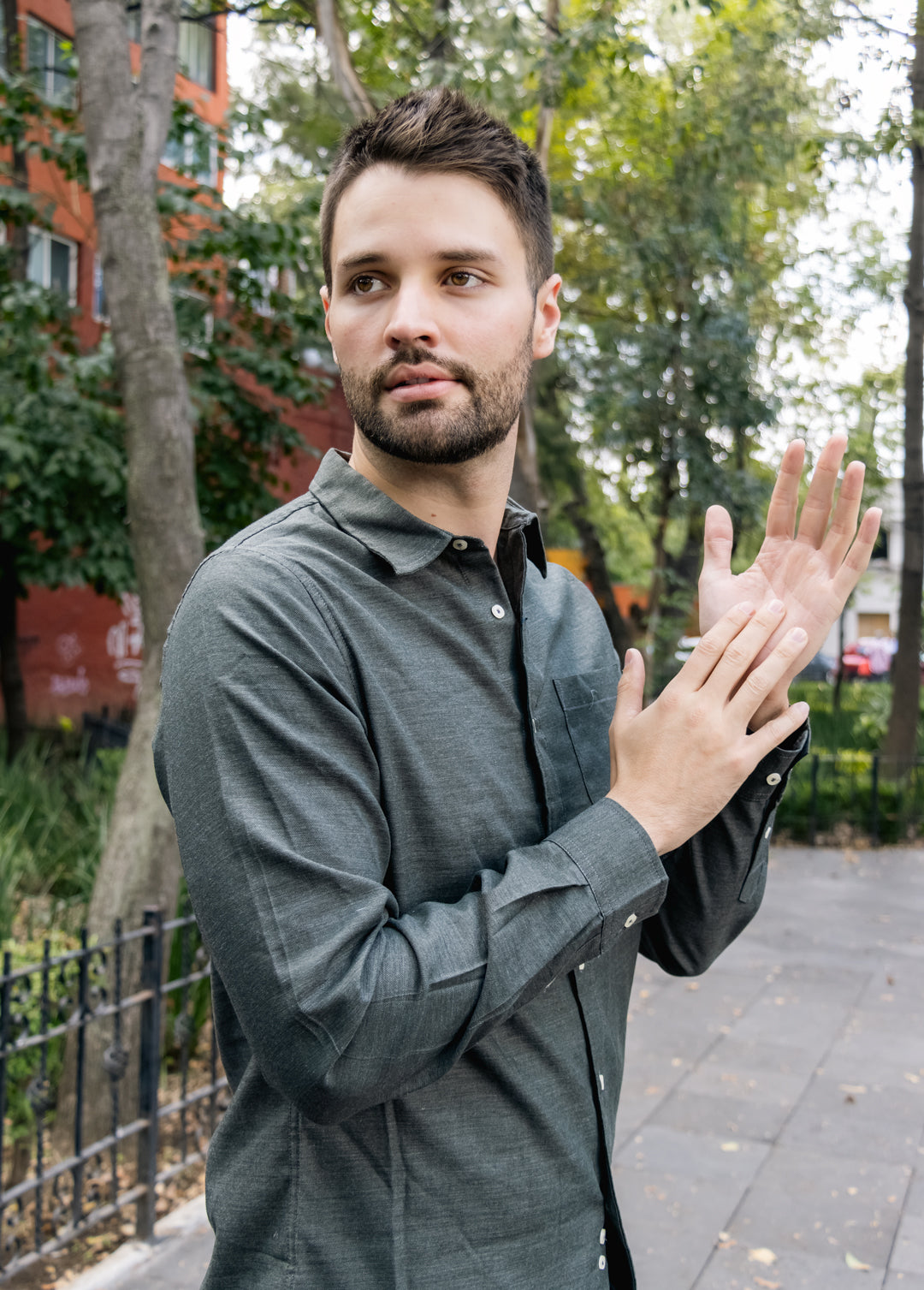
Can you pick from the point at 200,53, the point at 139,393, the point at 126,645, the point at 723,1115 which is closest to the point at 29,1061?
the point at 139,393

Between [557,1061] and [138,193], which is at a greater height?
[138,193]

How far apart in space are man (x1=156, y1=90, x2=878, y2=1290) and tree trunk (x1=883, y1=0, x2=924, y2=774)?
1043cm

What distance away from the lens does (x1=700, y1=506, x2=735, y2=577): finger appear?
163 centimetres

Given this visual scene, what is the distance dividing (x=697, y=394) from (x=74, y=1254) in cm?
1130

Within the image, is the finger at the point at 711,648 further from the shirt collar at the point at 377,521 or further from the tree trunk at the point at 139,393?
the tree trunk at the point at 139,393

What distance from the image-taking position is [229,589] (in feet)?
3.94

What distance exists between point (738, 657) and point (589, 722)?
28 cm

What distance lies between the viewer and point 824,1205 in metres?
4.03

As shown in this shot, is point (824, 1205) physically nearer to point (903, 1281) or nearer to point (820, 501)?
point (903, 1281)

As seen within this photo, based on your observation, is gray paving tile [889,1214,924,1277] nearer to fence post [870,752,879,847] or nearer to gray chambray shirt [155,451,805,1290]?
gray chambray shirt [155,451,805,1290]

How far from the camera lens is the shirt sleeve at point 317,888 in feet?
3.57

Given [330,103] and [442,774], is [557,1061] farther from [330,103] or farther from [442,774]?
[330,103]

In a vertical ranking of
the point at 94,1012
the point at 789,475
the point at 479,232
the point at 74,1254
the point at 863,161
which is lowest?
the point at 74,1254

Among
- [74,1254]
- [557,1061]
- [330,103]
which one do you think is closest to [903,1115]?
[74,1254]
